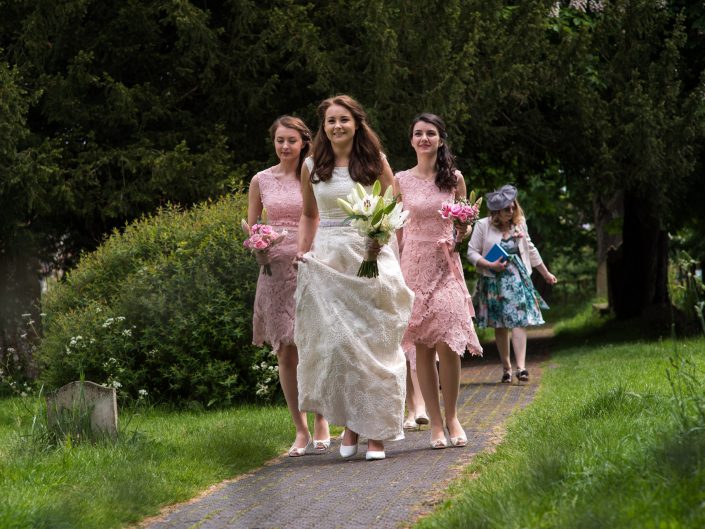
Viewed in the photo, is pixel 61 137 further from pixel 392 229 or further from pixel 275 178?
pixel 392 229

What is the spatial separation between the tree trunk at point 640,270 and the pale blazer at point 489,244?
1188 centimetres

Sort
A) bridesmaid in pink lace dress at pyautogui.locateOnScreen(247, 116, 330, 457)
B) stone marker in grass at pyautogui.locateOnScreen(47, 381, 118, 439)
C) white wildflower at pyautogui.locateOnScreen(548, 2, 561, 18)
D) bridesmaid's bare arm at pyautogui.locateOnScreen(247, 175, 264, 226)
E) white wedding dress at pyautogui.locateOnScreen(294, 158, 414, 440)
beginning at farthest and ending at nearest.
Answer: white wildflower at pyautogui.locateOnScreen(548, 2, 561, 18), bridesmaid's bare arm at pyautogui.locateOnScreen(247, 175, 264, 226), bridesmaid in pink lace dress at pyautogui.locateOnScreen(247, 116, 330, 457), white wedding dress at pyautogui.locateOnScreen(294, 158, 414, 440), stone marker in grass at pyautogui.locateOnScreen(47, 381, 118, 439)

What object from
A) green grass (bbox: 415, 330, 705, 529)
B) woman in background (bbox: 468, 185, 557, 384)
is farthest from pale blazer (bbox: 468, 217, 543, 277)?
green grass (bbox: 415, 330, 705, 529)

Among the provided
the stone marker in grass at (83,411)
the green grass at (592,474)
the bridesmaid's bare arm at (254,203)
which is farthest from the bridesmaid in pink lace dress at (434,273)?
the stone marker in grass at (83,411)

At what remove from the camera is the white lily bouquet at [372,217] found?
26.5ft

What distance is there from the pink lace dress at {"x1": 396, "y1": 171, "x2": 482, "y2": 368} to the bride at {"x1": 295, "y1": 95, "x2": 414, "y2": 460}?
0.54m

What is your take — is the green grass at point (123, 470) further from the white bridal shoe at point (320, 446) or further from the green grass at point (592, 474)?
the green grass at point (592, 474)

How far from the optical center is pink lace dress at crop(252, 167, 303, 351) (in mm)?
9516

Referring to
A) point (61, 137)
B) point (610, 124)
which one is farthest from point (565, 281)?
point (61, 137)

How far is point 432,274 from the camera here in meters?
9.21

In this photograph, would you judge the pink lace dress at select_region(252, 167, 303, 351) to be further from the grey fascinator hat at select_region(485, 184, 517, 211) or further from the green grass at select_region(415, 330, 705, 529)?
the grey fascinator hat at select_region(485, 184, 517, 211)

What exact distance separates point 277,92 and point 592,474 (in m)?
12.7

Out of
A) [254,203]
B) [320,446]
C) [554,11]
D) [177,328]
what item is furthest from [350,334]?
[554,11]

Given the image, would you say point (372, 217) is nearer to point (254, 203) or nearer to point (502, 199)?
point (254, 203)
